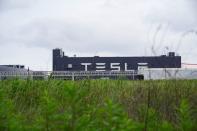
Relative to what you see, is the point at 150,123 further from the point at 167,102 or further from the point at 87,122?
the point at 167,102

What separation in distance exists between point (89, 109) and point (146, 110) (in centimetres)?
54

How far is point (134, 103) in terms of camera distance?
7.12 meters

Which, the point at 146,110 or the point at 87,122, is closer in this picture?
the point at 87,122

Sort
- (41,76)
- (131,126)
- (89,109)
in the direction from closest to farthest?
(131,126) → (89,109) → (41,76)

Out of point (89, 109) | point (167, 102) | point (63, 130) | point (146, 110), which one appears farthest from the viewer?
point (167, 102)

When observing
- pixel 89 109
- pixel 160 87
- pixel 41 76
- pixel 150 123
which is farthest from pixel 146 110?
pixel 41 76

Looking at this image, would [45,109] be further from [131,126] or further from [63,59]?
[63,59]

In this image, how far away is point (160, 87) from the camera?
7.84m

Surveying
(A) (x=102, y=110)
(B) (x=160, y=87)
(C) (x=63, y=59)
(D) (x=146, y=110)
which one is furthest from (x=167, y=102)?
(C) (x=63, y=59)

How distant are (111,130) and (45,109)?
488 millimetres

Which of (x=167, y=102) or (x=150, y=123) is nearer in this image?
(x=150, y=123)

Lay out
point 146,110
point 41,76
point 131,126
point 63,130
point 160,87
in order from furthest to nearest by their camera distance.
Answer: point 41,76 → point 160,87 → point 146,110 → point 63,130 → point 131,126

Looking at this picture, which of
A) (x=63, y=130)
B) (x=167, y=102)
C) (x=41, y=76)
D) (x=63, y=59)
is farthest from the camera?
(x=63, y=59)

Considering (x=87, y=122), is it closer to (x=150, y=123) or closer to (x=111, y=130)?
(x=111, y=130)
